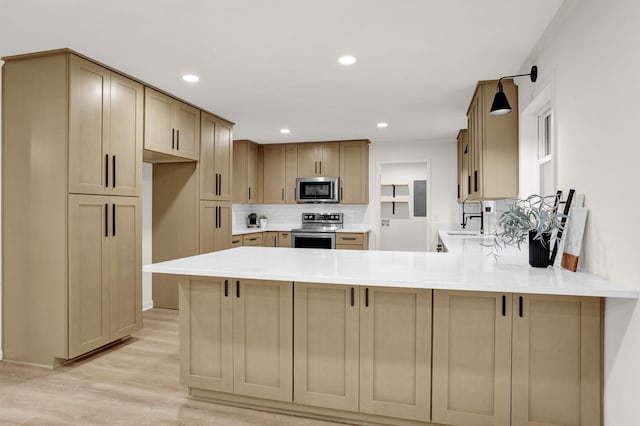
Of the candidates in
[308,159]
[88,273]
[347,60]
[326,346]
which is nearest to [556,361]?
[326,346]

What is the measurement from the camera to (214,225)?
4723 mm

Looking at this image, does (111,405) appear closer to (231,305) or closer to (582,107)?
(231,305)

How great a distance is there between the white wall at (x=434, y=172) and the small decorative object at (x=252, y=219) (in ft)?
6.91

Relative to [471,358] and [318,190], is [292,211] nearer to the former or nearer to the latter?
[318,190]

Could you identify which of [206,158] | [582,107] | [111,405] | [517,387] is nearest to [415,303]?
[517,387]

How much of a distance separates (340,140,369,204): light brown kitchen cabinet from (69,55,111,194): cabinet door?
390 centimetres

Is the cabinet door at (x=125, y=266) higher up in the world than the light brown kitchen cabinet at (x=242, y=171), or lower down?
lower down

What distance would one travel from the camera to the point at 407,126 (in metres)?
5.32

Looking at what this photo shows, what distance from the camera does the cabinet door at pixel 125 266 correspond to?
3.20m

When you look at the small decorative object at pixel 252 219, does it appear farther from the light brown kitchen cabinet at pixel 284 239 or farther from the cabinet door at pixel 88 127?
the cabinet door at pixel 88 127

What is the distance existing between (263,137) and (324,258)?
4.06m

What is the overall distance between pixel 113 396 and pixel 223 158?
3.06 metres

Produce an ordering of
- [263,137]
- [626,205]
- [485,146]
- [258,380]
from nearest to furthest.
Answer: [626,205] < [258,380] < [485,146] < [263,137]

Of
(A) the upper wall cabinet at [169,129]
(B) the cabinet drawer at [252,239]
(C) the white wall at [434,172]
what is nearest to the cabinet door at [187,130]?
(A) the upper wall cabinet at [169,129]
